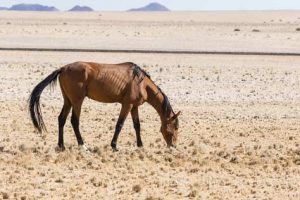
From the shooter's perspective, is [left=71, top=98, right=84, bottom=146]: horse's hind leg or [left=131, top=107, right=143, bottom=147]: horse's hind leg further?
[left=131, top=107, right=143, bottom=147]: horse's hind leg

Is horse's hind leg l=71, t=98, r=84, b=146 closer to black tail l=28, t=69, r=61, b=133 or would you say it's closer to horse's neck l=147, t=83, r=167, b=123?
black tail l=28, t=69, r=61, b=133

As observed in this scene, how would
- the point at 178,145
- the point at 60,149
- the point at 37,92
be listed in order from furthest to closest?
the point at 178,145, the point at 37,92, the point at 60,149

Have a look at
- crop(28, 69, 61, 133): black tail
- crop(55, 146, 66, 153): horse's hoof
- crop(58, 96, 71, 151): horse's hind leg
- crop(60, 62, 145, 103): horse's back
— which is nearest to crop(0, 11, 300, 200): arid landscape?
crop(55, 146, 66, 153): horse's hoof

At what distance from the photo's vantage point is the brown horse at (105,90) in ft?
41.9

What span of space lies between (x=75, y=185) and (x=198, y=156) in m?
3.12

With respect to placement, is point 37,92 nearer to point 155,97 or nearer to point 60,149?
point 60,149

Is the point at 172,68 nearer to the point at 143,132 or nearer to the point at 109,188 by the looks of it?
the point at 143,132

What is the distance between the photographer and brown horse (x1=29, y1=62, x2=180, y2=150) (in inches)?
503

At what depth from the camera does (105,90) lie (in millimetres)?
12938

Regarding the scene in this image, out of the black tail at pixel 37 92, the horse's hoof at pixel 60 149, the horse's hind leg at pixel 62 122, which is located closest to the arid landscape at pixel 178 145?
the horse's hoof at pixel 60 149

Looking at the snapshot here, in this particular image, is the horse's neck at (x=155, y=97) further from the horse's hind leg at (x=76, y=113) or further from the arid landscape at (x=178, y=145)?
the horse's hind leg at (x=76, y=113)

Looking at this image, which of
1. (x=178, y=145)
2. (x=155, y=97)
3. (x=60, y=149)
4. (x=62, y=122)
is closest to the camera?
(x=60, y=149)

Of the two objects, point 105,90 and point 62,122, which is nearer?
point 105,90

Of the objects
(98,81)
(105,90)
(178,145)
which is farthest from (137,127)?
(98,81)
